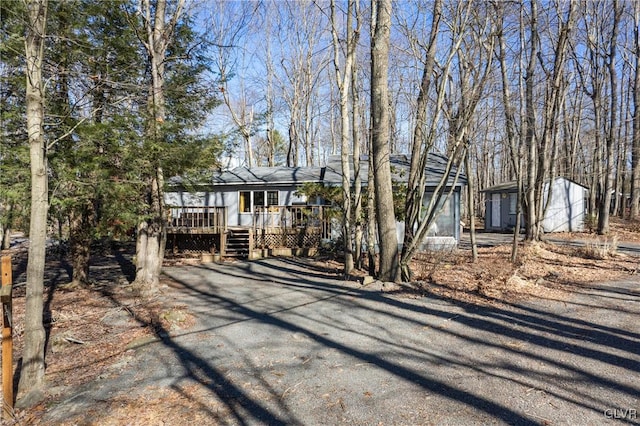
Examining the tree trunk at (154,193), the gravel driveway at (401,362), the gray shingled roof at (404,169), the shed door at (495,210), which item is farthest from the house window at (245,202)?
the shed door at (495,210)

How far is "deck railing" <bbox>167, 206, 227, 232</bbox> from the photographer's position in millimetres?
12164

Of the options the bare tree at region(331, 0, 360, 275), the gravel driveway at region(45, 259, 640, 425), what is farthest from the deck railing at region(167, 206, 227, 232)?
the gravel driveway at region(45, 259, 640, 425)

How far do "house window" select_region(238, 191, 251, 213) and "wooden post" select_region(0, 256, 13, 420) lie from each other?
11612 mm

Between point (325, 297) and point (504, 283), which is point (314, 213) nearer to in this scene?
point (325, 297)

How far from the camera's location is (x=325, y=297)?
264 inches

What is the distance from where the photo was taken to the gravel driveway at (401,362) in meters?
2.86

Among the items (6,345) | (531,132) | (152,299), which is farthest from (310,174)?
(6,345)

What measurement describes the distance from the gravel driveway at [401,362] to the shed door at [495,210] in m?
16.0

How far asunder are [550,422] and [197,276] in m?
8.09

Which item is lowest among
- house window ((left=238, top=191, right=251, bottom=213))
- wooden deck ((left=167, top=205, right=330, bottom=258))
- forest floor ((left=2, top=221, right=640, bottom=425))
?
forest floor ((left=2, top=221, right=640, bottom=425))

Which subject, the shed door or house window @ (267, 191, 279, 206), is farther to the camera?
the shed door

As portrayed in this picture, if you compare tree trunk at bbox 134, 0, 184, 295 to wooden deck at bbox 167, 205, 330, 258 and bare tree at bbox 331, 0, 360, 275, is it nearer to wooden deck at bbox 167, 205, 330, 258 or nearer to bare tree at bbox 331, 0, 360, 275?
bare tree at bbox 331, 0, 360, 275

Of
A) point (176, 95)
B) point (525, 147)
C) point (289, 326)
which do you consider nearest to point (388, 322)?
point (289, 326)

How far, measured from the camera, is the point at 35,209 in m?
3.57
